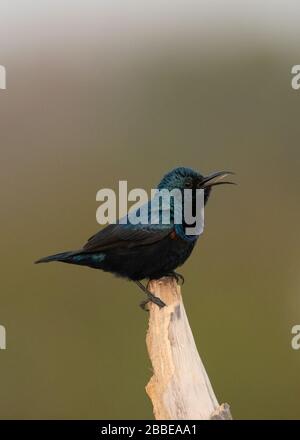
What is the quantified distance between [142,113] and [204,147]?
982 mm

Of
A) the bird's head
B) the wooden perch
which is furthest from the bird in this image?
the wooden perch

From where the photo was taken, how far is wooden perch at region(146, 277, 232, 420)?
294 cm

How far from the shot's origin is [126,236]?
4348 mm

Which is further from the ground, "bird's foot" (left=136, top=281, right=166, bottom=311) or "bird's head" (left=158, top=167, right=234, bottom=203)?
"bird's head" (left=158, top=167, right=234, bottom=203)

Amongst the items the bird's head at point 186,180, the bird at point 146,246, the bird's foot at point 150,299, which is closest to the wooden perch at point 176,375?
the bird's foot at point 150,299

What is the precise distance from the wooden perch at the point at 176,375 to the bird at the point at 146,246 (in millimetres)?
701

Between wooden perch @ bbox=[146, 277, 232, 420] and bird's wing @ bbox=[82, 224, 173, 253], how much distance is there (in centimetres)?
75

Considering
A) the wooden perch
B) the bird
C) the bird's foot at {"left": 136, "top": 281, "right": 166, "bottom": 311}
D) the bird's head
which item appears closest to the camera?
the wooden perch

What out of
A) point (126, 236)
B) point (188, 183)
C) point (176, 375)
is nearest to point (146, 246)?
point (126, 236)

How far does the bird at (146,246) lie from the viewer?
A: 4.26m

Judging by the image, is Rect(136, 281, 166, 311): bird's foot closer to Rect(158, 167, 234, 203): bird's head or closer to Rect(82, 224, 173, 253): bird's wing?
Rect(82, 224, 173, 253): bird's wing

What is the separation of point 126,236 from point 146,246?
12cm

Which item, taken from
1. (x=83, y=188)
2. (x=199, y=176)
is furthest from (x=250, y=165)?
(x=199, y=176)

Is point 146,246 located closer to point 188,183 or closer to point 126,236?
point 126,236
